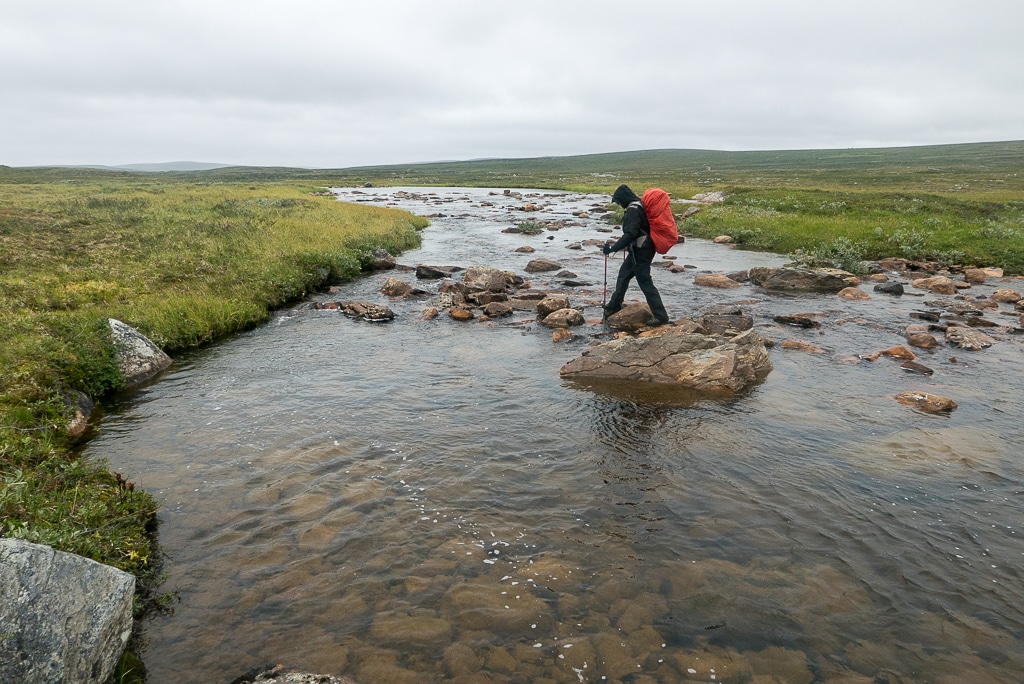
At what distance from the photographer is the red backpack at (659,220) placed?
16750 mm

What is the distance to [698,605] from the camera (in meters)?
6.57

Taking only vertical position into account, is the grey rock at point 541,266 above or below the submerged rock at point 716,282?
above

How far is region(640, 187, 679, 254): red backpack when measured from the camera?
1675 centimetres

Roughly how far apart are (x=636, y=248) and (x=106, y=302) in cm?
1667

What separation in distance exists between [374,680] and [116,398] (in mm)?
10639

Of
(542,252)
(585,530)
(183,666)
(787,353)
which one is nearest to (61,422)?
(183,666)

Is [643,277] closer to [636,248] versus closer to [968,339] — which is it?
[636,248]

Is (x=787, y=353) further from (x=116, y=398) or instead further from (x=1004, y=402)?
(x=116, y=398)

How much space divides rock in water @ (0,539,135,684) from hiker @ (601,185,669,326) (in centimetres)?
1436

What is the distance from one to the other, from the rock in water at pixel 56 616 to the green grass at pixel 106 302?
1185 millimetres

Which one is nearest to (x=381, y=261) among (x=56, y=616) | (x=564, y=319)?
(x=564, y=319)

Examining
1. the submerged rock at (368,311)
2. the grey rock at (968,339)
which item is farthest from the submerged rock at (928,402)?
the submerged rock at (368,311)

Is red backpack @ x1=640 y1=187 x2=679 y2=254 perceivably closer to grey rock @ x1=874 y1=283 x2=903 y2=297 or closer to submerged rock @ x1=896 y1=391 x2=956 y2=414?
submerged rock @ x1=896 y1=391 x2=956 y2=414

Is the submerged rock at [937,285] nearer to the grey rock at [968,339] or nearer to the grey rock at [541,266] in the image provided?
the grey rock at [968,339]
